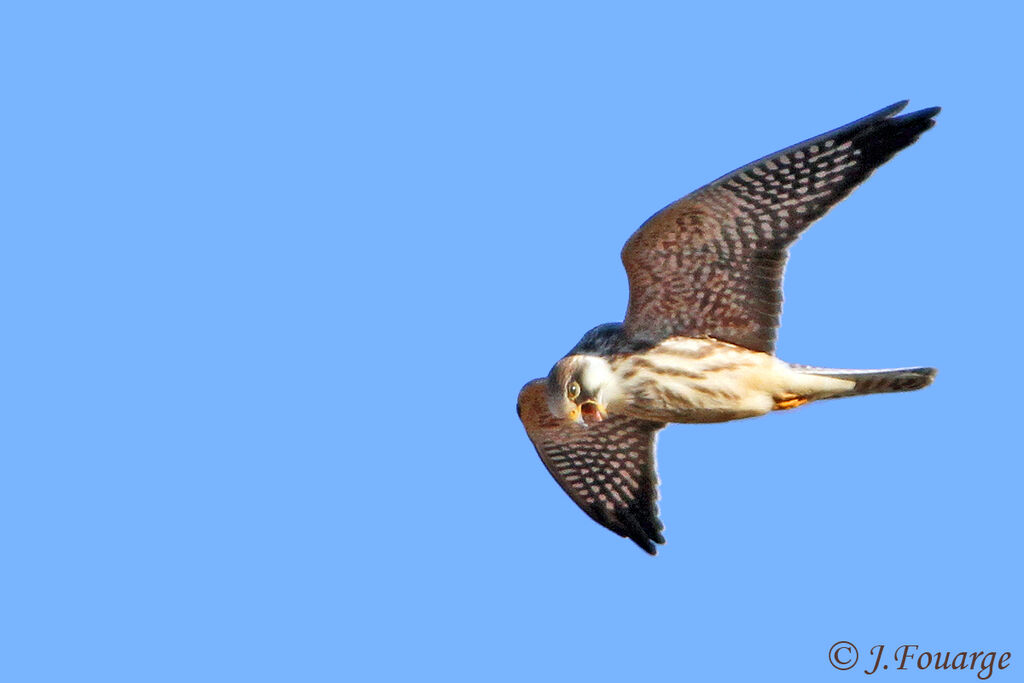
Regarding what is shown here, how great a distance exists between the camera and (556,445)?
1259 cm

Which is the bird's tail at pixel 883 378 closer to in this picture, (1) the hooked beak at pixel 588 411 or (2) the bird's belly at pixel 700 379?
(2) the bird's belly at pixel 700 379

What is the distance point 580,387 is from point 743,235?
1.49 m

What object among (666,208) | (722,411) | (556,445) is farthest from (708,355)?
(556,445)

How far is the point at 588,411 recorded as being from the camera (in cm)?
1114

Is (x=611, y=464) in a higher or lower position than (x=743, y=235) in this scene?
lower

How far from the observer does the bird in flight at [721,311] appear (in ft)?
33.5

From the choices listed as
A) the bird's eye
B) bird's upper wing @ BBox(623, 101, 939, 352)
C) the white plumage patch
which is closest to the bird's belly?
the white plumage patch

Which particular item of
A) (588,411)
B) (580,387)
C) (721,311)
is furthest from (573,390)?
(721,311)

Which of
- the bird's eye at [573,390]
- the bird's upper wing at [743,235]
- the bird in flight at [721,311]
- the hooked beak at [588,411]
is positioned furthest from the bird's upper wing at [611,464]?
the bird's upper wing at [743,235]

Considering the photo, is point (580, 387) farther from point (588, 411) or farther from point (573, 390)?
point (588, 411)

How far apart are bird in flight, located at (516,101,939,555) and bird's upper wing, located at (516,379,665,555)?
32.5 inches

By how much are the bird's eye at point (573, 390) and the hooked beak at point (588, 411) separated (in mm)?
69

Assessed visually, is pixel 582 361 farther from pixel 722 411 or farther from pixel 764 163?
pixel 764 163

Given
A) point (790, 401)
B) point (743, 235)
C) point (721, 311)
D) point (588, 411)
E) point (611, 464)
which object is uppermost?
point (743, 235)
